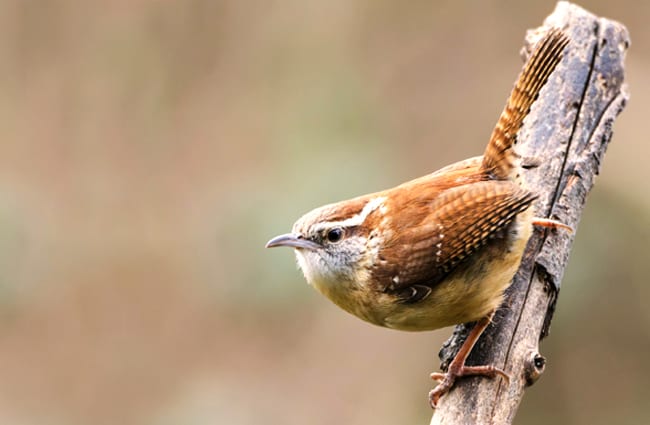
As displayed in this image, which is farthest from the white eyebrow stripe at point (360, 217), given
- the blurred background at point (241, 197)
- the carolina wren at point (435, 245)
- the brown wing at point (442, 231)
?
the blurred background at point (241, 197)

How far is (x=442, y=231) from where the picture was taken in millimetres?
3127

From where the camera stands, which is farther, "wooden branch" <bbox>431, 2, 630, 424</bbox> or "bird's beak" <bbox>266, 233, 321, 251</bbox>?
"bird's beak" <bbox>266, 233, 321, 251</bbox>

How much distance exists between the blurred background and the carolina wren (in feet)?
5.39

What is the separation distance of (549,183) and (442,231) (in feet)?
2.35

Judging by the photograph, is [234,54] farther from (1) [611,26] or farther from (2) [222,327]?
(1) [611,26]

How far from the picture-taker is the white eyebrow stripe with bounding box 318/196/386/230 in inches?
126

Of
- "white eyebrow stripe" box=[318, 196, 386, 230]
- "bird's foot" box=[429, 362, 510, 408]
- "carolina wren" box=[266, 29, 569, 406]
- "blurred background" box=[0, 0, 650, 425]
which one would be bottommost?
"bird's foot" box=[429, 362, 510, 408]

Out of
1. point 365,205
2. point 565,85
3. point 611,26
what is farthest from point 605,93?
point 365,205

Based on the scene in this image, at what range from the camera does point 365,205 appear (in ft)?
10.8

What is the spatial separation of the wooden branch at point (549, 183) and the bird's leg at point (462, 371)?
1.1 inches

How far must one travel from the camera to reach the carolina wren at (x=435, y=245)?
3.10 meters

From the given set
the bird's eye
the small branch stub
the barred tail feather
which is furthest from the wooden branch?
the bird's eye

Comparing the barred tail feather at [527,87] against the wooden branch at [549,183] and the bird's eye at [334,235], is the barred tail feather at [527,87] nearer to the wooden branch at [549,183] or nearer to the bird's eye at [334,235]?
the wooden branch at [549,183]

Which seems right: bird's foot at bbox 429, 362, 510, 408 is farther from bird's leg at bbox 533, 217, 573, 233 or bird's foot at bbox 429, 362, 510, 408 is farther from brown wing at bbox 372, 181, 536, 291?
bird's leg at bbox 533, 217, 573, 233
